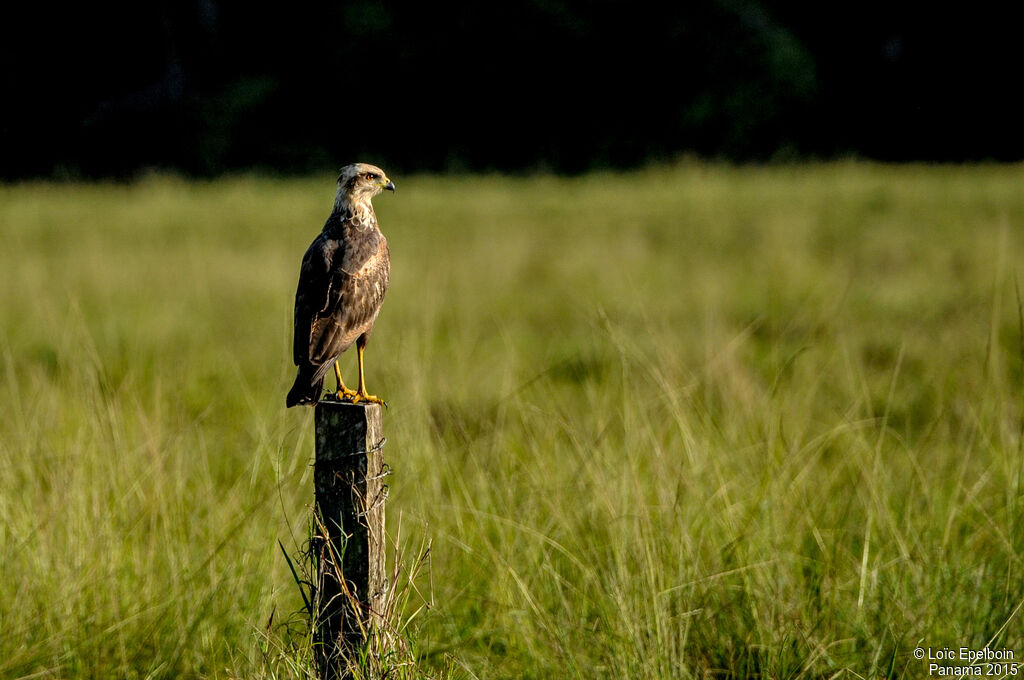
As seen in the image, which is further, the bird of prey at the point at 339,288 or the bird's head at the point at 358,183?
the bird's head at the point at 358,183

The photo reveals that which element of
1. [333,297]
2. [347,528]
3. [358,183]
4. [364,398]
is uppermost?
[358,183]

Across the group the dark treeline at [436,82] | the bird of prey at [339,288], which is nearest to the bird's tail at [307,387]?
the bird of prey at [339,288]

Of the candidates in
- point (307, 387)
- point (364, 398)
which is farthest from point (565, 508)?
point (307, 387)

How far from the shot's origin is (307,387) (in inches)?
80.5

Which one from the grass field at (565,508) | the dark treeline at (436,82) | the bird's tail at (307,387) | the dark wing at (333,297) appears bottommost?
the grass field at (565,508)

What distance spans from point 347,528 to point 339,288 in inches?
20.1

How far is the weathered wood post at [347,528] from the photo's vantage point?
6.46 feet

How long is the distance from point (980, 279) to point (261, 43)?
71.8 feet

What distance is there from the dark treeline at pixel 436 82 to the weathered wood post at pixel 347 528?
19861 millimetres

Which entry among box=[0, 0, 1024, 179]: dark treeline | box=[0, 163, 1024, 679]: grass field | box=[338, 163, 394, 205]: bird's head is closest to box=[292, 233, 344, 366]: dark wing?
box=[338, 163, 394, 205]: bird's head

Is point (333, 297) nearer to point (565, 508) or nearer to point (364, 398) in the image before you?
point (364, 398)

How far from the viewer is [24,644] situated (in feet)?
7.90

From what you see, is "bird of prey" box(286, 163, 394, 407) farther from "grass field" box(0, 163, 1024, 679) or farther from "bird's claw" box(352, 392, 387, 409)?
"grass field" box(0, 163, 1024, 679)

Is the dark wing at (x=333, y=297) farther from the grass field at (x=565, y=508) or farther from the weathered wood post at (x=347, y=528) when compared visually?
the grass field at (x=565, y=508)
